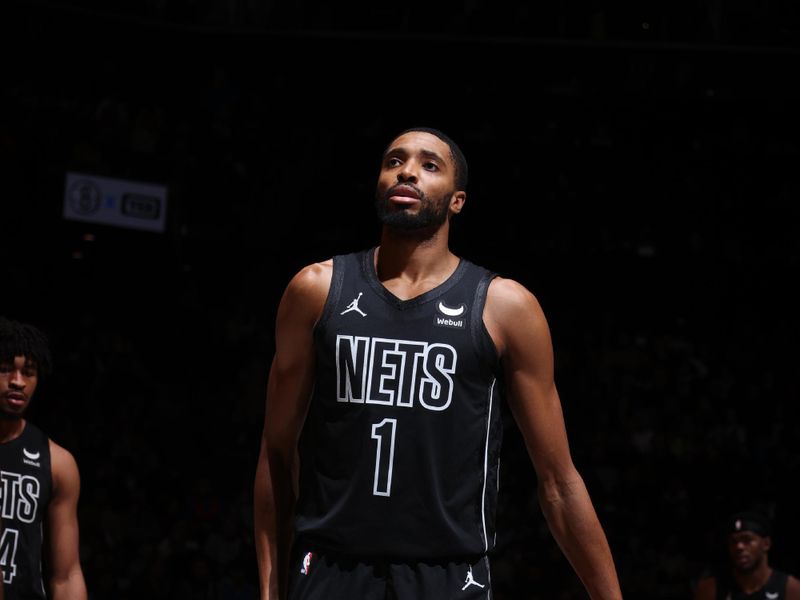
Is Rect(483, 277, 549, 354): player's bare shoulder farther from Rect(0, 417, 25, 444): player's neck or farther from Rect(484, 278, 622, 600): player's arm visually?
Rect(0, 417, 25, 444): player's neck

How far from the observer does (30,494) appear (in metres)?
4.50

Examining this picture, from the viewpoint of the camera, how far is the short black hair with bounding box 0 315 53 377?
4.50 m

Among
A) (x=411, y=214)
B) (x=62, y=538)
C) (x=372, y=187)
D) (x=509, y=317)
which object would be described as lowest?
(x=62, y=538)

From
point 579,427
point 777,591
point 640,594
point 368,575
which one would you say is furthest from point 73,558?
point 579,427

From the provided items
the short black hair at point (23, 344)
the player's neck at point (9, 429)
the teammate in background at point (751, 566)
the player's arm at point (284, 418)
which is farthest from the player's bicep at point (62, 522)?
the teammate in background at point (751, 566)

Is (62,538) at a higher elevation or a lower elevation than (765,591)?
higher

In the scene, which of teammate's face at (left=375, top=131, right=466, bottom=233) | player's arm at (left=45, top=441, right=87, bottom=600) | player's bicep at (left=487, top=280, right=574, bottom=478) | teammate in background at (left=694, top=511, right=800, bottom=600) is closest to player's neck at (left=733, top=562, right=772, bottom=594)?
teammate in background at (left=694, top=511, right=800, bottom=600)

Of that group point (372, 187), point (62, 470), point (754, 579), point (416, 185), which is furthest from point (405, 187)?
point (372, 187)

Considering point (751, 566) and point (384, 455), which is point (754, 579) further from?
point (384, 455)

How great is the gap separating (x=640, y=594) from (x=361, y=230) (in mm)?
5064

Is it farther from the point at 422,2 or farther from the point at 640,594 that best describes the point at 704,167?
the point at 640,594

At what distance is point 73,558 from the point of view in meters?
4.59

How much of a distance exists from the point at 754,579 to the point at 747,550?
18cm

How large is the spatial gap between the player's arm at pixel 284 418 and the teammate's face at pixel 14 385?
5.96ft
